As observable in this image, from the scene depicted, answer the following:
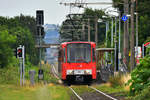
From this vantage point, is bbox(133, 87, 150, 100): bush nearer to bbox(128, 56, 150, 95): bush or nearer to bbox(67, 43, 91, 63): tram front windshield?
bbox(128, 56, 150, 95): bush

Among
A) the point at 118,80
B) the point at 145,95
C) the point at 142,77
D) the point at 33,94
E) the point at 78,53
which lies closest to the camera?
the point at 145,95

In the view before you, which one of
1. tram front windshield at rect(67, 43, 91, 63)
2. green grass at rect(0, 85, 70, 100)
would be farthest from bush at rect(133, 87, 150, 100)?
tram front windshield at rect(67, 43, 91, 63)

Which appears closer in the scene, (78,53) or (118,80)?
(118,80)

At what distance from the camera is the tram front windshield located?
32781mm

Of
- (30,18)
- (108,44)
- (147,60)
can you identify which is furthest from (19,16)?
(147,60)

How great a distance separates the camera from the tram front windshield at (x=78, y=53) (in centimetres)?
3278

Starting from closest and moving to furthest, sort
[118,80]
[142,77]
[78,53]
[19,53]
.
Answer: [142,77] < [118,80] < [19,53] < [78,53]

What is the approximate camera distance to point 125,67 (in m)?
37.5

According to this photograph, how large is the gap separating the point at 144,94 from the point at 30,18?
8149 centimetres

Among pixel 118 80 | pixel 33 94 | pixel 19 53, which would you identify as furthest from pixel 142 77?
pixel 19 53

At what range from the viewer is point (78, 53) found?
3278 cm

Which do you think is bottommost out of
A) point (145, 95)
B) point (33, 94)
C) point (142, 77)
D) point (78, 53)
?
point (33, 94)

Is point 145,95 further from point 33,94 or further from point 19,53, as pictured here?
point 19,53

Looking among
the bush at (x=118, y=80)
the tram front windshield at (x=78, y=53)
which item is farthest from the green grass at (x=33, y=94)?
the tram front windshield at (x=78, y=53)
